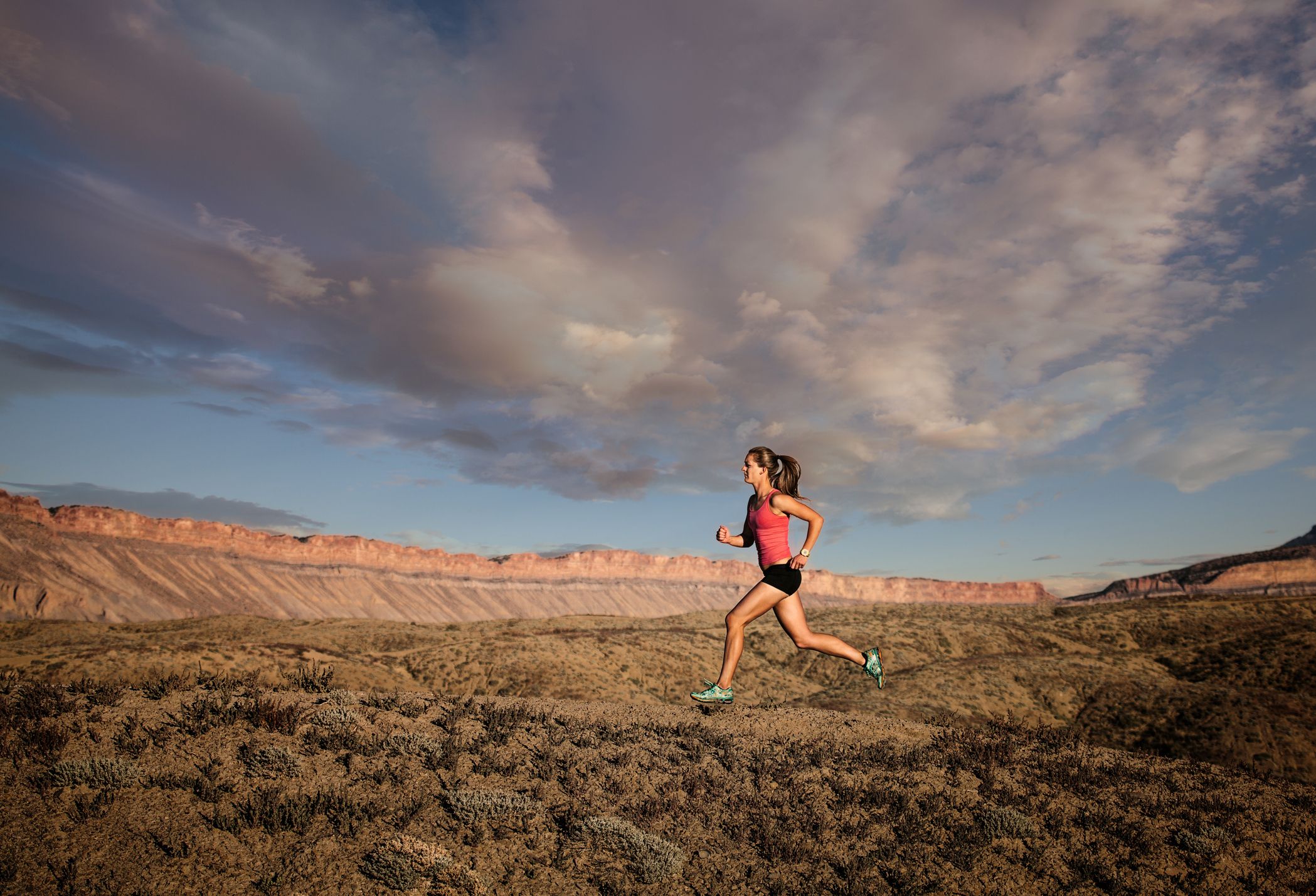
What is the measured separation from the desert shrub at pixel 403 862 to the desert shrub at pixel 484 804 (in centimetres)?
67

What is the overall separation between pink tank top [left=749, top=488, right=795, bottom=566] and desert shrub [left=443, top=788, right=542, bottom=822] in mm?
3905

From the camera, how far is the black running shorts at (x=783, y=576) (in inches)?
339

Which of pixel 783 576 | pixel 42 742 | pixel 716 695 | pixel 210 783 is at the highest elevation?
pixel 783 576

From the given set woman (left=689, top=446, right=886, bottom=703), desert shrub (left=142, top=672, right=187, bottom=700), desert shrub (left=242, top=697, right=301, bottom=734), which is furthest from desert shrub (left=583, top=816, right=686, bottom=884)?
desert shrub (left=142, top=672, right=187, bottom=700)

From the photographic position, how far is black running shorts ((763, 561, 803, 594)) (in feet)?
28.2

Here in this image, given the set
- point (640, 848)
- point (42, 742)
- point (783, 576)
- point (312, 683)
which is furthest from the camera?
point (312, 683)

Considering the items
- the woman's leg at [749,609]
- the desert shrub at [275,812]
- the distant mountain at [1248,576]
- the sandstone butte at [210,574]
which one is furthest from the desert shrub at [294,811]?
the distant mountain at [1248,576]

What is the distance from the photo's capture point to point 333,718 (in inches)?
344

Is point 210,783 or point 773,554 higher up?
point 773,554

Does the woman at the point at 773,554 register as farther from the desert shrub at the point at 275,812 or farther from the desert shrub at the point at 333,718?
the desert shrub at the point at 333,718

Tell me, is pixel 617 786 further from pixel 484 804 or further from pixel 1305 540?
pixel 1305 540

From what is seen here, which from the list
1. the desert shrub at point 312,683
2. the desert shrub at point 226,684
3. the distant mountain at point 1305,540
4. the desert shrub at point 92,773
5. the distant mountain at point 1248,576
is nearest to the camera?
the desert shrub at point 92,773

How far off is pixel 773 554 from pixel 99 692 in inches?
375

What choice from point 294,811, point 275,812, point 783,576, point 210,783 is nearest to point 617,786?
point 783,576
